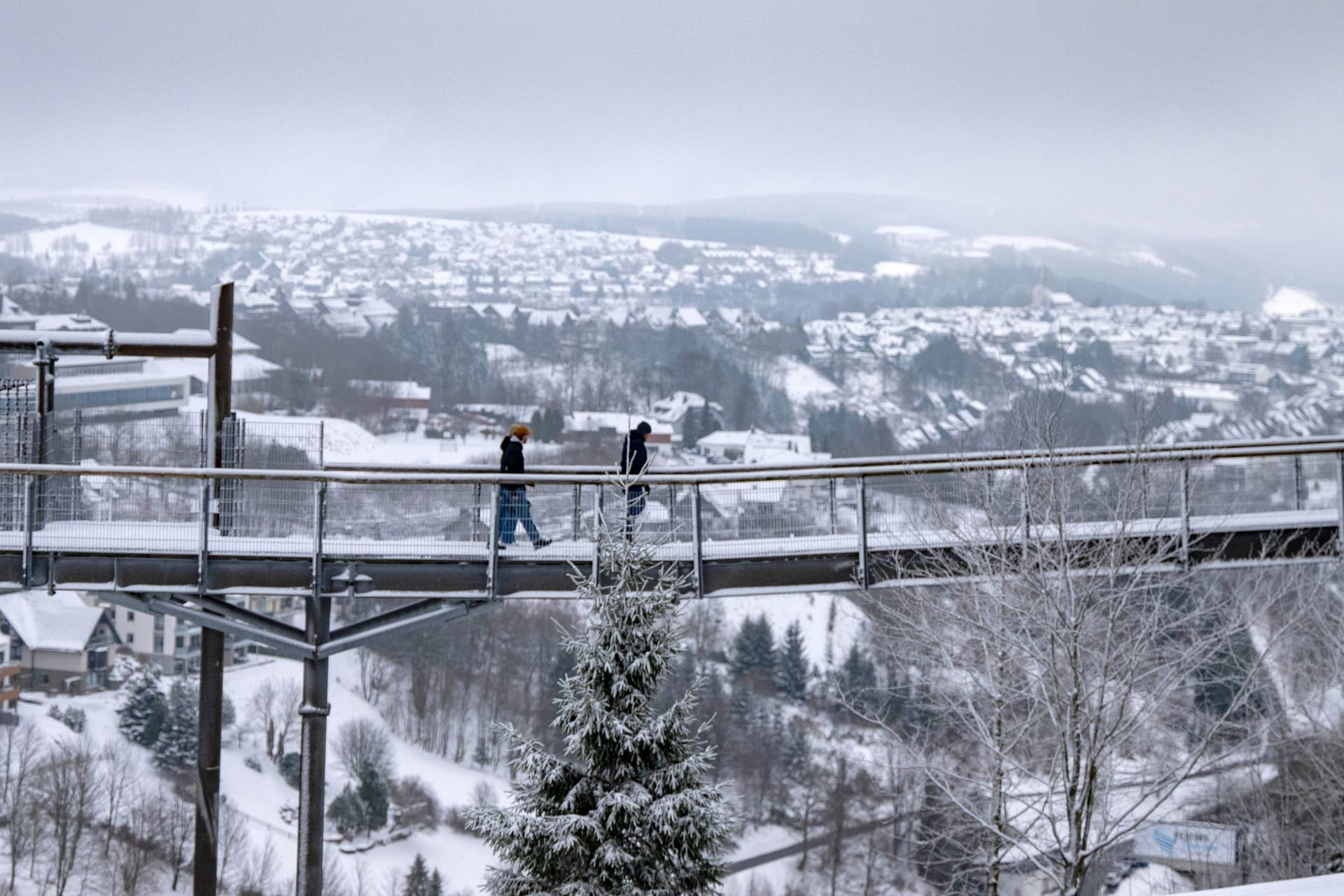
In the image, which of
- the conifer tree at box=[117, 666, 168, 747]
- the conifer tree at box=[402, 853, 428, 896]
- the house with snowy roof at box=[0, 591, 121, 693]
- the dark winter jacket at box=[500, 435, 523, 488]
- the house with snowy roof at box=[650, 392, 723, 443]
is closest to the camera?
the dark winter jacket at box=[500, 435, 523, 488]

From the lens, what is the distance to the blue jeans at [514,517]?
12492mm

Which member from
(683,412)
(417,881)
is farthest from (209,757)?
(683,412)

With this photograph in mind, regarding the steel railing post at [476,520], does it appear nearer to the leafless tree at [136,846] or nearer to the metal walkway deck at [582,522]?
the metal walkway deck at [582,522]

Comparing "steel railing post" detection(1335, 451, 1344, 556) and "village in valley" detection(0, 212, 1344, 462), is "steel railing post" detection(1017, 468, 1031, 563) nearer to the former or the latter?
"steel railing post" detection(1335, 451, 1344, 556)

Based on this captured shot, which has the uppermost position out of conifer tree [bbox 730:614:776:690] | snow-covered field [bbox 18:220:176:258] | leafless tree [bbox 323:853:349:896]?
snow-covered field [bbox 18:220:176:258]

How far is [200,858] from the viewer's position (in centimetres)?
1553

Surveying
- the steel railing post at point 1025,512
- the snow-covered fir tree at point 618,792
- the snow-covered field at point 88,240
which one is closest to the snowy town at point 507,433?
the snow-covered field at point 88,240

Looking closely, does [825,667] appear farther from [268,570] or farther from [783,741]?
[268,570]

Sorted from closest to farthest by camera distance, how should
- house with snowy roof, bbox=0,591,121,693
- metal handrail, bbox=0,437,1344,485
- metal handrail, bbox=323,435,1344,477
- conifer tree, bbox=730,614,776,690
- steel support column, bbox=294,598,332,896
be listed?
metal handrail, bbox=0,437,1344,485, metal handrail, bbox=323,435,1344,477, steel support column, bbox=294,598,332,896, house with snowy roof, bbox=0,591,121,693, conifer tree, bbox=730,614,776,690

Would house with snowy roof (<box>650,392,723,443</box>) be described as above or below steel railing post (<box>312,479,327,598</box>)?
below

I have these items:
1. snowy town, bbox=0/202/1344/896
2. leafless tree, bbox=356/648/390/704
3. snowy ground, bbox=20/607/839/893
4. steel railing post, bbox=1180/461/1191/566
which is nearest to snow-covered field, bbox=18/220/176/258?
snowy town, bbox=0/202/1344/896

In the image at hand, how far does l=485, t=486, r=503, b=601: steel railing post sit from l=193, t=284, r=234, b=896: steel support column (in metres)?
3.16

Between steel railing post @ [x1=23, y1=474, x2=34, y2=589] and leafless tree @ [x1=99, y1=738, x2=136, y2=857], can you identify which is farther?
leafless tree @ [x1=99, y1=738, x2=136, y2=857]

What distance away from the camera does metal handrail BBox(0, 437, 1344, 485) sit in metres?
11.9
